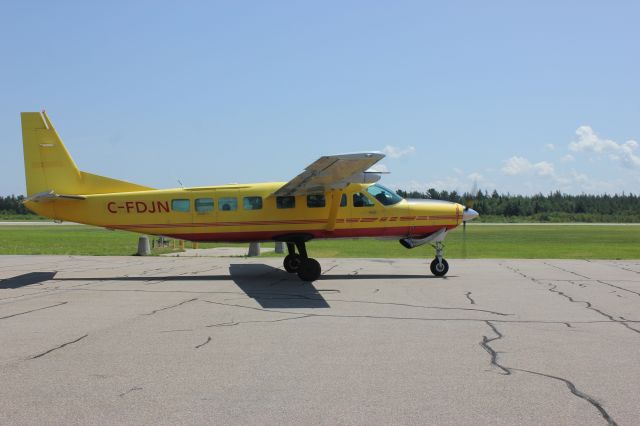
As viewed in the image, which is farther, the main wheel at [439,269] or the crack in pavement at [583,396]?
the main wheel at [439,269]

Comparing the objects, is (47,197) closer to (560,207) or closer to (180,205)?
(180,205)

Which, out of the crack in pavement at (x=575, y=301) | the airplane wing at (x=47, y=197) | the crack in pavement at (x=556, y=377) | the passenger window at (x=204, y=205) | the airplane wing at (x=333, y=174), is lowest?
the crack in pavement at (x=575, y=301)

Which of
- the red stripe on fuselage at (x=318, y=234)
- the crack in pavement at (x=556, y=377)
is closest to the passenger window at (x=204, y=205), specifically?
the red stripe on fuselage at (x=318, y=234)

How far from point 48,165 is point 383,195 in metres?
10.1

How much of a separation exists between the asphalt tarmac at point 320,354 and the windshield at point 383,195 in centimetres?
351

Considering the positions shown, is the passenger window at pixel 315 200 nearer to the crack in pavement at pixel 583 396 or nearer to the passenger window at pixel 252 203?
the passenger window at pixel 252 203

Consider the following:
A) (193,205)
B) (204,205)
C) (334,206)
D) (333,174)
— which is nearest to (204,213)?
→ (204,205)

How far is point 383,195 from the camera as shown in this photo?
1803cm

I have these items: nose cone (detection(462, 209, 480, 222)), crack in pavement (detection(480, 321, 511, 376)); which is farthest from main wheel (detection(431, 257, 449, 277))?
crack in pavement (detection(480, 321, 511, 376))

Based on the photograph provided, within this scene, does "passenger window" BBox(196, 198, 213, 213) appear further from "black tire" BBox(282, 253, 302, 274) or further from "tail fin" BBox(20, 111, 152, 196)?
"black tire" BBox(282, 253, 302, 274)

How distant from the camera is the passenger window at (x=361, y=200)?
17859mm

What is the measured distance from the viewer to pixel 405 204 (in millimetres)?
18141

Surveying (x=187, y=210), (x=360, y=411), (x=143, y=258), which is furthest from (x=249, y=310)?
(x=143, y=258)

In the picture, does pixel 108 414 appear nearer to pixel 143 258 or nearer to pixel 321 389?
pixel 321 389
